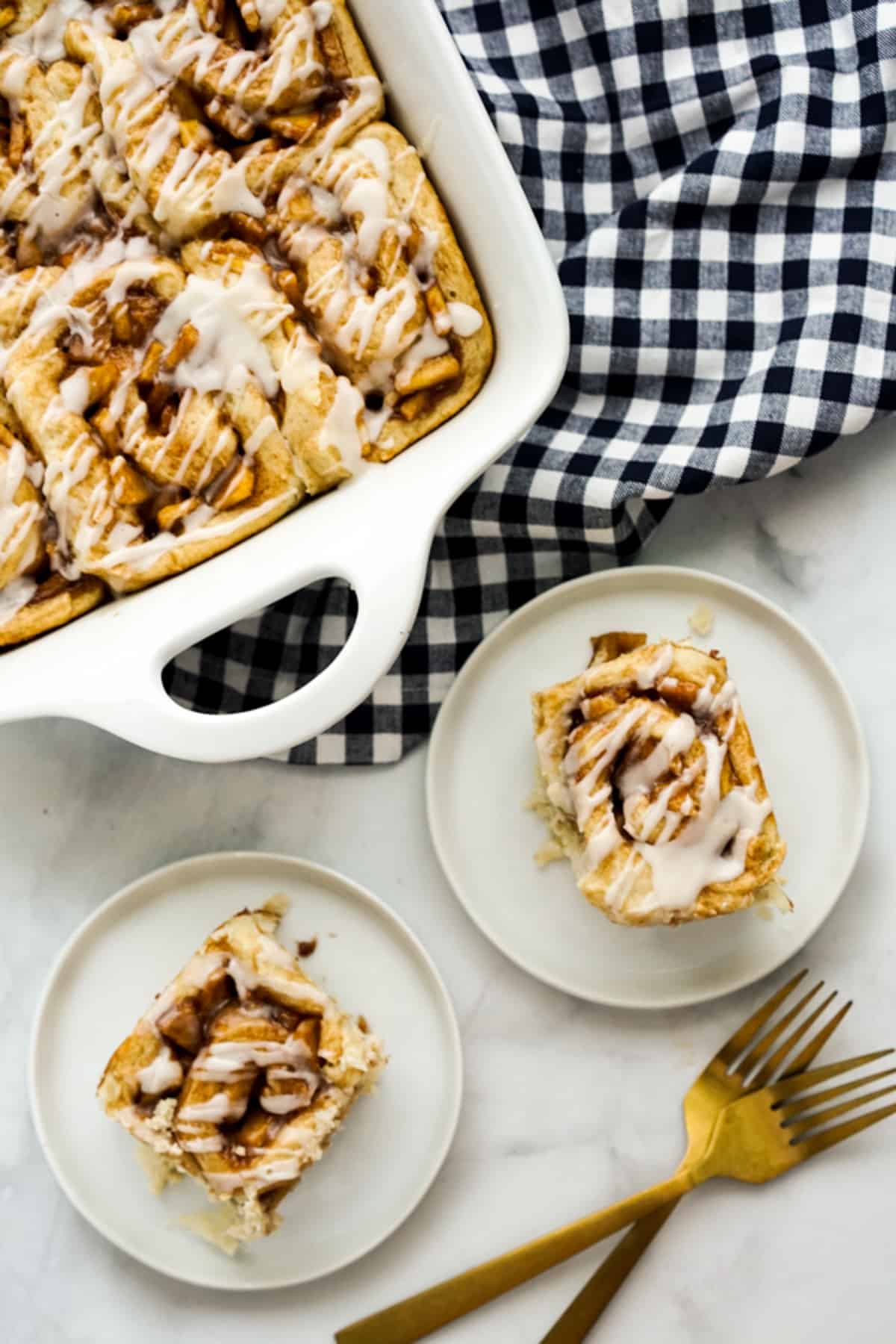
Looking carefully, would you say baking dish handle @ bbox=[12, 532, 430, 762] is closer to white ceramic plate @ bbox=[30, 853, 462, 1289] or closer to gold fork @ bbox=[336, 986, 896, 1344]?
white ceramic plate @ bbox=[30, 853, 462, 1289]

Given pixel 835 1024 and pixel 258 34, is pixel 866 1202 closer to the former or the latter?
pixel 835 1024

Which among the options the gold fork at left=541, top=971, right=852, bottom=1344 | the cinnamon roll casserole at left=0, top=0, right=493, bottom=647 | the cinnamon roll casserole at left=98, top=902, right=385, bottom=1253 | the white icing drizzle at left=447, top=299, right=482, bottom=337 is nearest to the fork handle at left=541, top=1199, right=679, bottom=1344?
the gold fork at left=541, top=971, right=852, bottom=1344

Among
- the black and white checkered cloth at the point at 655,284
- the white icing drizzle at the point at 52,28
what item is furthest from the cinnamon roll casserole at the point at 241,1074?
the white icing drizzle at the point at 52,28

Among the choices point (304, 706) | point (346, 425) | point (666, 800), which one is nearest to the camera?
point (304, 706)

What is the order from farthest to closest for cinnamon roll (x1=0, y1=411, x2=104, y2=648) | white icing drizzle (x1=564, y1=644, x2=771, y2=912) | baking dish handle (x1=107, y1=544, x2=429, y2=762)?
white icing drizzle (x1=564, y1=644, x2=771, y2=912), cinnamon roll (x1=0, y1=411, x2=104, y2=648), baking dish handle (x1=107, y1=544, x2=429, y2=762)

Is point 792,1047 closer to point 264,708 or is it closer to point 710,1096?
point 710,1096

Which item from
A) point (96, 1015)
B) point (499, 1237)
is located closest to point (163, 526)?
point (96, 1015)

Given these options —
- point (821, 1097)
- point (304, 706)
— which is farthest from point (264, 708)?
point (821, 1097)

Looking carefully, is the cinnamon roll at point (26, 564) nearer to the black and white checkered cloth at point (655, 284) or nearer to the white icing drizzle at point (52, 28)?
the black and white checkered cloth at point (655, 284)
